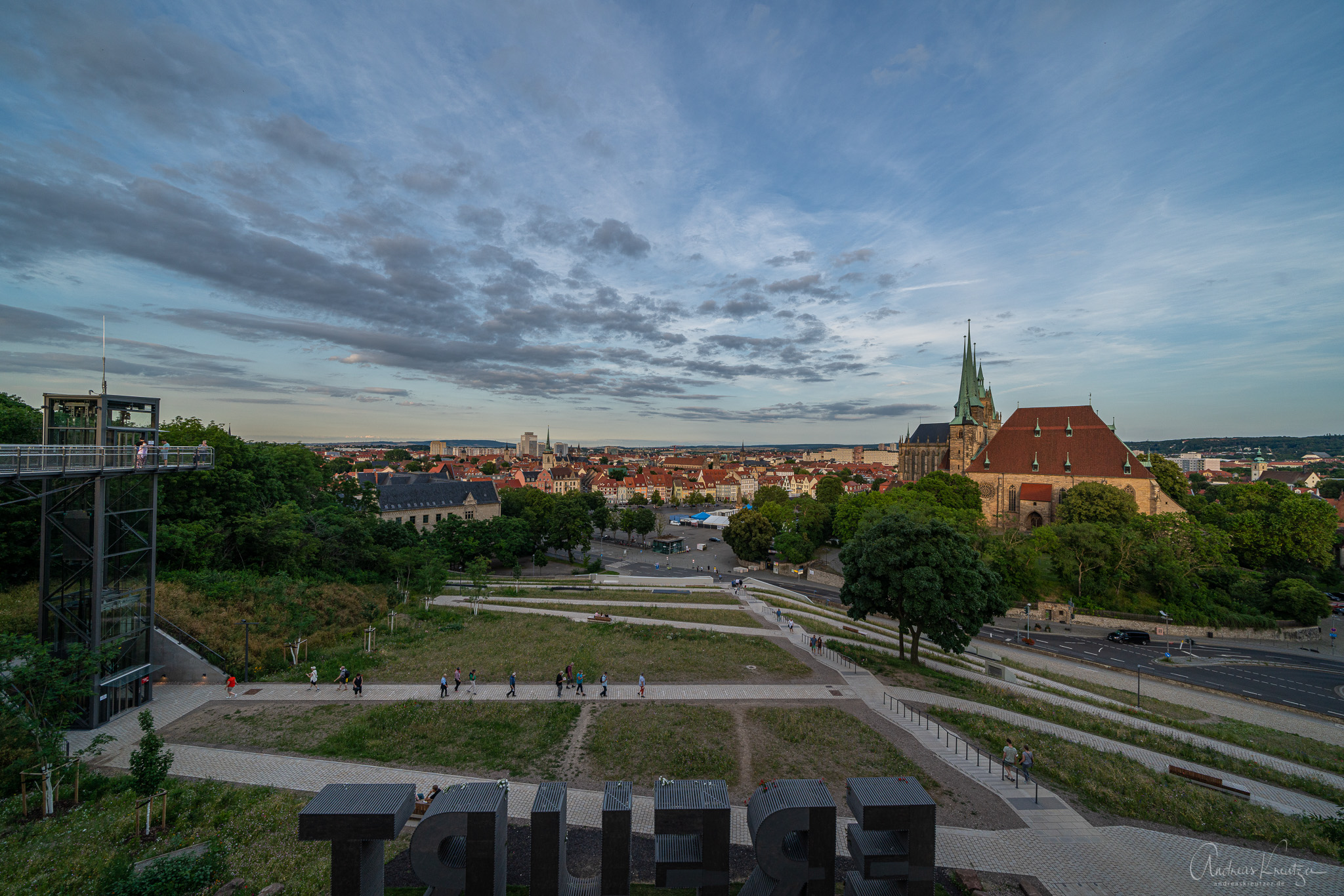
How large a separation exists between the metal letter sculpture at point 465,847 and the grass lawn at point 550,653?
50.1ft

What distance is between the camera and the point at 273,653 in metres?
23.9

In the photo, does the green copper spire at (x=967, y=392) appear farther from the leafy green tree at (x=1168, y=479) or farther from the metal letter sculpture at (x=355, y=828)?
the metal letter sculpture at (x=355, y=828)

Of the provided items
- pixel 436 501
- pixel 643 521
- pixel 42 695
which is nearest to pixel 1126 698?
pixel 42 695

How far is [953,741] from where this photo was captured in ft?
60.4

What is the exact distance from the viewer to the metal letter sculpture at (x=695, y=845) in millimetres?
8562

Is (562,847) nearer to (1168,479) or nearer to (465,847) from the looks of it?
(465,847)

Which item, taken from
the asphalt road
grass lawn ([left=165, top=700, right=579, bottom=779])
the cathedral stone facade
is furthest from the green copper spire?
grass lawn ([left=165, top=700, right=579, bottom=779])

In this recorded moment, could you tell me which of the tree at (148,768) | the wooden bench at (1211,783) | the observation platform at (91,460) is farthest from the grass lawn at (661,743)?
the observation platform at (91,460)

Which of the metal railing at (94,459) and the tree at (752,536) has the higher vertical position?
the metal railing at (94,459)

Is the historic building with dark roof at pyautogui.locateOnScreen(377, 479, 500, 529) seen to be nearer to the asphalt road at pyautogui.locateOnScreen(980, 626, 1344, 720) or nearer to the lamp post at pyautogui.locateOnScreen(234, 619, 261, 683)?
the lamp post at pyautogui.locateOnScreen(234, 619, 261, 683)

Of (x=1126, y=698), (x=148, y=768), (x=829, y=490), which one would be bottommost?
(x=1126, y=698)

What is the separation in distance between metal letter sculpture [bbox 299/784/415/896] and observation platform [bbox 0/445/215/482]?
49.8ft

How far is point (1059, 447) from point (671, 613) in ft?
184

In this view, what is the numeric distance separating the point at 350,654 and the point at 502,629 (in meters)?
7.93
